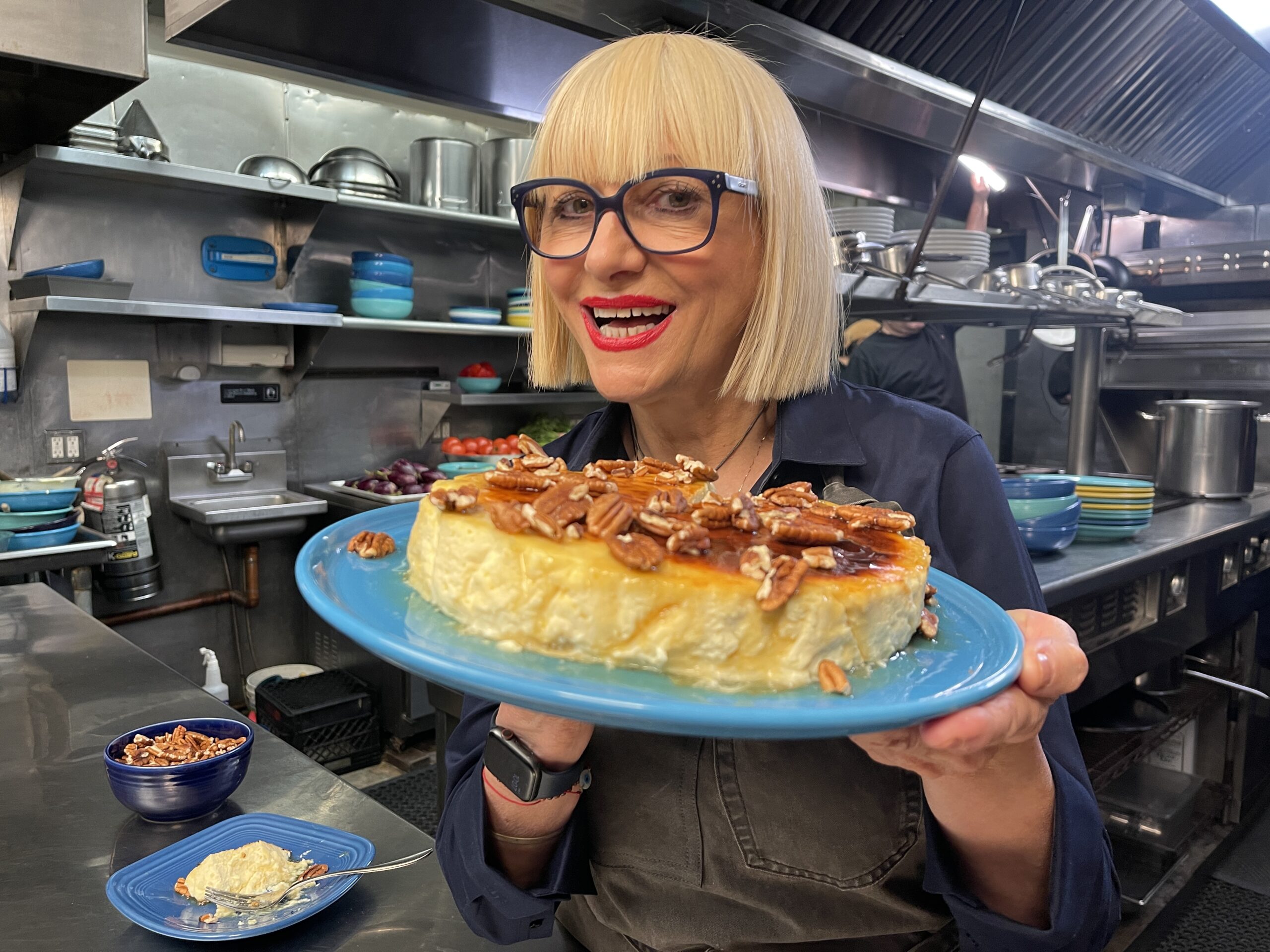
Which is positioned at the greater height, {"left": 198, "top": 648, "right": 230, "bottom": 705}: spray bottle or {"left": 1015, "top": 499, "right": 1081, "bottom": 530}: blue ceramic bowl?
{"left": 1015, "top": 499, "right": 1081, "bottom": 530}: blue ceramic bowl

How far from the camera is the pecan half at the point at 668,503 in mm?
887

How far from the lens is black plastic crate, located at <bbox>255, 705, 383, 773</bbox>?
4.34 metres

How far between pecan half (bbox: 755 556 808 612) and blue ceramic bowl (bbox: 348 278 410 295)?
4.63 meters

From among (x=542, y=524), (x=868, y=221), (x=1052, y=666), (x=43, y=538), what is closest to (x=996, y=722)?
(x=1052, y=666)

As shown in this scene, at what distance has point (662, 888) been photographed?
1229 millimetres

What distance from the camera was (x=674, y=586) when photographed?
77 cm

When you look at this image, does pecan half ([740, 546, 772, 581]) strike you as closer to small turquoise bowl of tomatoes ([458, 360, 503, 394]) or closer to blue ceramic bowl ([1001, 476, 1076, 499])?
blue ceramic bowl ([1001, 476, 1076, 499])

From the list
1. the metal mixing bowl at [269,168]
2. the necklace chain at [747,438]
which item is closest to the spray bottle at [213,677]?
the metal mixing bowl at [269,168]

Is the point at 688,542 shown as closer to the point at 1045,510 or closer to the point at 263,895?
the point at 263,895

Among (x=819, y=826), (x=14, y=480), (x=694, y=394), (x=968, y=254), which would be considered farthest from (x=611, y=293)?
(x=14, y=480)

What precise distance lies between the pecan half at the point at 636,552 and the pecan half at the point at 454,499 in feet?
0.64

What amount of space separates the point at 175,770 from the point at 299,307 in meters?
3.71

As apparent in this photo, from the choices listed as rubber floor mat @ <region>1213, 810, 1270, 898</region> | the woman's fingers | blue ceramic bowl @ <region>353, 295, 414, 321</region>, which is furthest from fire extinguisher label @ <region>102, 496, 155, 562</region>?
rubber floor mat @ <region>1213, 810, 1270, 898</region>

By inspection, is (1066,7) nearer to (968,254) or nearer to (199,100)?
(968,254)
